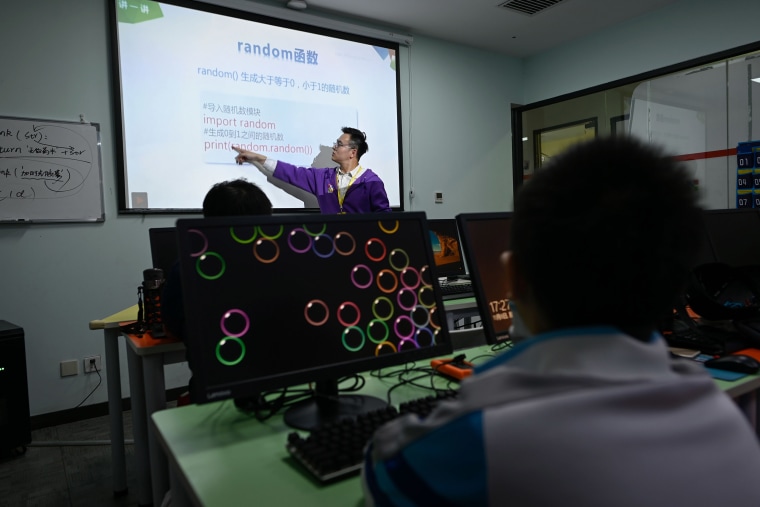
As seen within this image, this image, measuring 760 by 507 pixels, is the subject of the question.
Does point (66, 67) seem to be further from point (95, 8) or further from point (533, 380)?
point (533, 380)

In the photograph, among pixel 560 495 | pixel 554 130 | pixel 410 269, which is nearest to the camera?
pixel 560 495

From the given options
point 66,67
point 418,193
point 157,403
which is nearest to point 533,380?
point 157,403

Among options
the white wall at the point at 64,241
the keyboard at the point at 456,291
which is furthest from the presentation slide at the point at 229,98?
the keyboard at the point at 456,291

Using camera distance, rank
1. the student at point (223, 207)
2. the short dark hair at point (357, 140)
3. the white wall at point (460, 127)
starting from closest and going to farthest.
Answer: the student at point (223, 207) → the short dark hair at point (357, 140) → the white wall at point (460, 127)

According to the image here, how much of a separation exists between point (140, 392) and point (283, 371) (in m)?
1.31

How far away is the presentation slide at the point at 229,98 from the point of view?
324cm

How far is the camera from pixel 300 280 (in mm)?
982

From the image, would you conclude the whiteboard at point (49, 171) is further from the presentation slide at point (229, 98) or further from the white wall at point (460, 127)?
the white wall at point (460, 127)

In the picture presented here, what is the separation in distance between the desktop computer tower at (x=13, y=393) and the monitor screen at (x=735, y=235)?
3.14m

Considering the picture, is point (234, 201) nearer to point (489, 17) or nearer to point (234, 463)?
point (234, 463)

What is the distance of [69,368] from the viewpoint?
3.05 m

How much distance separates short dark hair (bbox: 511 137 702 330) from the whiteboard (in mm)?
3207

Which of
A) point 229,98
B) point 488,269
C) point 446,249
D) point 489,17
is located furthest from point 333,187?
point 488,269

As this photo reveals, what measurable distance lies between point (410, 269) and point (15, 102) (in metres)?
2.92
